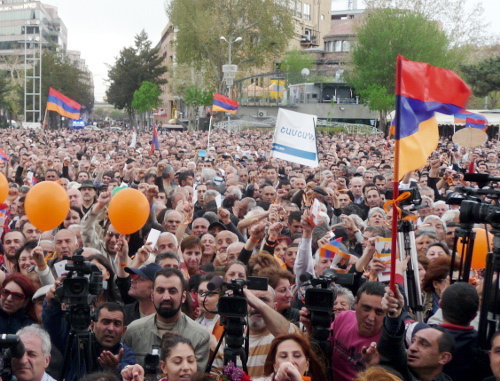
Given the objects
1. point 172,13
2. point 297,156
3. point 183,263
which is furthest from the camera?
point 172,13

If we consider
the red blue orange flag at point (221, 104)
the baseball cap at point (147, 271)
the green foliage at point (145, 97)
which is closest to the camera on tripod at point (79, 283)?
the baseball cap at point (147, 271)

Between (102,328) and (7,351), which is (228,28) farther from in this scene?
(7,351)

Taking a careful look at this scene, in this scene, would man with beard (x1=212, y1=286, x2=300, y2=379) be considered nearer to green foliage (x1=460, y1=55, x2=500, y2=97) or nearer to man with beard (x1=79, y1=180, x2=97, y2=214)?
man with beard (x1=79, y1=180, x2=97, y2=214)

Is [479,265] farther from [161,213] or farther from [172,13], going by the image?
[172,13]

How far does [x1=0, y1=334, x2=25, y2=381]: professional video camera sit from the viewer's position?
3.38m

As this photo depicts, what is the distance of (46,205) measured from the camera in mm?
6902

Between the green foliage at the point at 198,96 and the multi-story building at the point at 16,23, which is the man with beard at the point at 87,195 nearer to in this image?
the green foliage at the point at 198,96

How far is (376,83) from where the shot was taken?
177ft

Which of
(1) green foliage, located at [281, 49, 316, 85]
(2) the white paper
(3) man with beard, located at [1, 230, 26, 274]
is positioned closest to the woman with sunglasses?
(2) the white paper

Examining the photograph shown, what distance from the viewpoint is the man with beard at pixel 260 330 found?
4715 mm

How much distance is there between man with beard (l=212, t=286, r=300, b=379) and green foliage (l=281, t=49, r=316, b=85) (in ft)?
228

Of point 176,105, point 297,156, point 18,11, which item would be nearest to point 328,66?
point 176,105

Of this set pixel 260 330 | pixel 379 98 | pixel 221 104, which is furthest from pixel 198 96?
pixel 260 330

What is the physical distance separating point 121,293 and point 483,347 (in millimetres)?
3022
